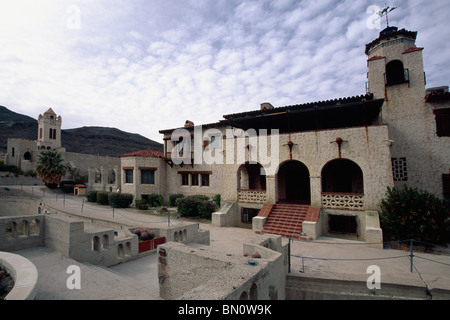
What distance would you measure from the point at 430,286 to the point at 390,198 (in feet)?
19.0

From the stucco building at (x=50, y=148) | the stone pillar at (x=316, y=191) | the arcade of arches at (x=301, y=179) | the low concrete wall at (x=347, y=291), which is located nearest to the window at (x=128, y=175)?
the arcade of arches at (x=301, y=179)

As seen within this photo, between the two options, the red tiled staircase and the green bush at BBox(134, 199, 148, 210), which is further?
the green bush at BBox(134, 199, 148, 210)

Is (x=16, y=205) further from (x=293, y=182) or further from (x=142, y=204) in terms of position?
(x=293, y=182)

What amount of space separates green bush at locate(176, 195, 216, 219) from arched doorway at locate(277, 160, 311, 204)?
20.4 feet

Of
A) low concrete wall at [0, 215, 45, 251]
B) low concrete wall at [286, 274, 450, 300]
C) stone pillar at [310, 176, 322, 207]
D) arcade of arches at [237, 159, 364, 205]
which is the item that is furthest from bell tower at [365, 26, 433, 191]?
low concrete wall at [0, 215, 45, 251]

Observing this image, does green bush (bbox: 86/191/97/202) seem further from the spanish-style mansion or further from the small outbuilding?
the spanish-style mansion

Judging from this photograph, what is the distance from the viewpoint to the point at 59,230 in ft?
24.8

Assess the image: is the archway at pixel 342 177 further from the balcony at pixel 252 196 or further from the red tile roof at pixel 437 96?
the red tile roof at pixel 437 96

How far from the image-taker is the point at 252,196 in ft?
55.8

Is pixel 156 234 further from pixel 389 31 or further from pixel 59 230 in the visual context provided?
pixel 389 31

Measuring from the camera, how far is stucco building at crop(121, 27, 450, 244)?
13328 millimetres
